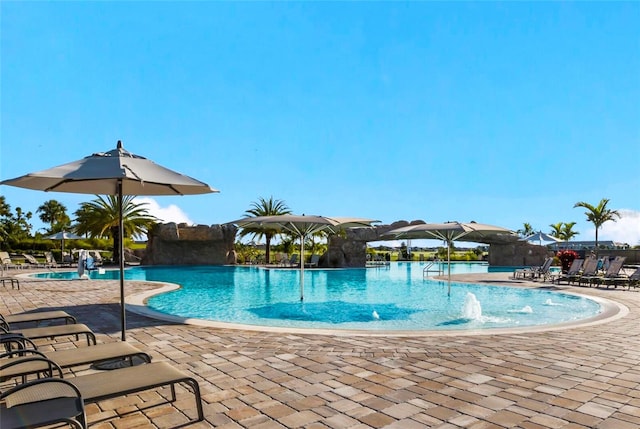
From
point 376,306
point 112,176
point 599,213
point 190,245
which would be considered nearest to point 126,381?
point 112,176

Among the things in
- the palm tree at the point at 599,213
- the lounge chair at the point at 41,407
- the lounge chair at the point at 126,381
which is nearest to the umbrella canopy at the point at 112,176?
the lounge chair at the point at 126,381

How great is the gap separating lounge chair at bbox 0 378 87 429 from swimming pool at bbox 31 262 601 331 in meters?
5.51

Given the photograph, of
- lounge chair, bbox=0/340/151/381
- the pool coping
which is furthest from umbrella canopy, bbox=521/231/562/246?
lounge chair, bbox=0/340/151/381

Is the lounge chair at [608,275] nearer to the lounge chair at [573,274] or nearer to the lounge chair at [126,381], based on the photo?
the lounge chair at [573,274]

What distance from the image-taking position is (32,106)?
888 cm

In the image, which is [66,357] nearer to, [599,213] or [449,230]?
[449,230]

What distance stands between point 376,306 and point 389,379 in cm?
802

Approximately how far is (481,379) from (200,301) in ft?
33.6

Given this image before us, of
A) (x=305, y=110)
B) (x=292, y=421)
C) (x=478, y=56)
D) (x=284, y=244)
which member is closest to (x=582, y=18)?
(x=478, y=56)

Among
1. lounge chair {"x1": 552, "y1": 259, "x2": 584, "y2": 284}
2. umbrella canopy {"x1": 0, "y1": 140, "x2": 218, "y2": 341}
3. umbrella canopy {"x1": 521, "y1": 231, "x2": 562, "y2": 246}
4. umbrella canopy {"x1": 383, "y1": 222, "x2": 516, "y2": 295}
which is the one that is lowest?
lounge chair {"x1": 552, "y1": 259, "x2": 584, "y2": 284}

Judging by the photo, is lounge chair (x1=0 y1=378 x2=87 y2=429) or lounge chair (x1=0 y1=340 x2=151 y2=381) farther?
lounge chair (x1=0 y1=340 x2=151 y2=381)

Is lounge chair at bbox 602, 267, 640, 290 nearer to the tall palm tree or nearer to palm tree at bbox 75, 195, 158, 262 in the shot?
palm tree at bbox 75, 195, 158, 262

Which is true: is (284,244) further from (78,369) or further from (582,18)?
(78,369)

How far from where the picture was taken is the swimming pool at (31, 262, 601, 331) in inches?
382
